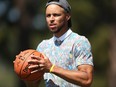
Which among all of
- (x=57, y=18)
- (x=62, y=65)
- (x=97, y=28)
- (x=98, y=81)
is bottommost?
(x=98, y=81)

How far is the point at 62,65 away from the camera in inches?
363

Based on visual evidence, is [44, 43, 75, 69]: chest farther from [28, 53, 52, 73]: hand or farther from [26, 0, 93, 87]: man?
[28, 53, 52, 73]: hand

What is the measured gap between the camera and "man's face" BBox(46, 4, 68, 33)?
364 inches

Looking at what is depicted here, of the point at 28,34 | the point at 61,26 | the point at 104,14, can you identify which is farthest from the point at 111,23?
the point at 61,26

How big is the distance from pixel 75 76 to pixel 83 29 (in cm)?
3012

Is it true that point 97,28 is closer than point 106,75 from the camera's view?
No

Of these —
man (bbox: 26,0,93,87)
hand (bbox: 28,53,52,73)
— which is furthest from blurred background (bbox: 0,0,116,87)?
hand (bbox: 28,53,52,73)

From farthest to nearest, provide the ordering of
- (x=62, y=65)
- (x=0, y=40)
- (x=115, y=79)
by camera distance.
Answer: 1. (x=0, y=40)
2. (x=115, y=79)
3. (x=62, y=65)

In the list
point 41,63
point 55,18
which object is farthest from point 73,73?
point 55,18

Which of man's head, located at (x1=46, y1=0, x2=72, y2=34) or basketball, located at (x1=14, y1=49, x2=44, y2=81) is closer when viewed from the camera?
basketball, located at (x1=14, y1=49, x2=44, y2=81)

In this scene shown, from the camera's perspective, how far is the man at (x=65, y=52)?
879cm

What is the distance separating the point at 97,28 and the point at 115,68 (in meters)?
5.87

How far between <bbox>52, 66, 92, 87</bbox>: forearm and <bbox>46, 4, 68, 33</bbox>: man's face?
2.71ft

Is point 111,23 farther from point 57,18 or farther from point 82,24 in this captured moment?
point 57,18
